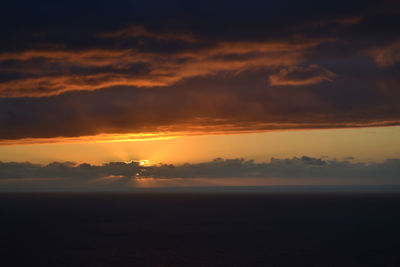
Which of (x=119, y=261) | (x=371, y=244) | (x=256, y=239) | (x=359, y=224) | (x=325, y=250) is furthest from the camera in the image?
(x=359, y=224)

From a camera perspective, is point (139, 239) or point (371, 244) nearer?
point (371, 244)

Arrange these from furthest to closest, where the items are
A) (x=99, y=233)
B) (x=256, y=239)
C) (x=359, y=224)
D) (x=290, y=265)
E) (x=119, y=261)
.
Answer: (x=359, y=224), (x=99, y=233), (x=256, y=239), (x=119, y=261), (x=290, y=265)

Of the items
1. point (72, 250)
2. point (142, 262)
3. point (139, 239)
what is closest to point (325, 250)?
point (142, 262)

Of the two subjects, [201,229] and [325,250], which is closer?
[325,250]

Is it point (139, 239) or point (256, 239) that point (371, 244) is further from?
point (139, 239)

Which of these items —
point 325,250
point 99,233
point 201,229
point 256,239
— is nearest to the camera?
point 325,250

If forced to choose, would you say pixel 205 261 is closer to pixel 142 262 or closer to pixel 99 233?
pixel 142 262

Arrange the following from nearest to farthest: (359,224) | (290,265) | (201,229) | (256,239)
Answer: (290,265) → (256,239) → (201,229) → (359,224)

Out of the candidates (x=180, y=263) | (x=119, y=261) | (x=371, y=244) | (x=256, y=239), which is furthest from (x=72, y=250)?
(x=371, y=244)
